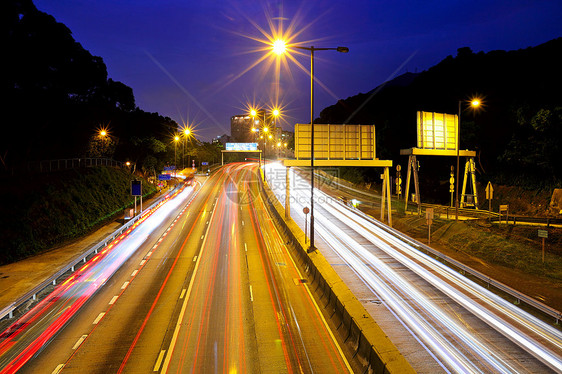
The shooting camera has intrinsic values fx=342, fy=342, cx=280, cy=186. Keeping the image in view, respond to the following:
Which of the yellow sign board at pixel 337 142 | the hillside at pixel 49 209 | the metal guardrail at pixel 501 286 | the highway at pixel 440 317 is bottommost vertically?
the highway at pixel 440 317

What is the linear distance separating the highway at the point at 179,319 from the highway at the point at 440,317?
258 cm

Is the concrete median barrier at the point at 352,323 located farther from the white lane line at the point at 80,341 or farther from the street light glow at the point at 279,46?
the street light glow at the point at 279,46

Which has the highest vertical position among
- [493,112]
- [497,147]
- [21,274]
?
[493,112]

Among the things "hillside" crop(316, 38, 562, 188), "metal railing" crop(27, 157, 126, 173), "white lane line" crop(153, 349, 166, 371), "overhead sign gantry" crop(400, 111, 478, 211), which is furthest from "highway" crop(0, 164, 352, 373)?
"hillside" crop(316, 38, 562, 188)

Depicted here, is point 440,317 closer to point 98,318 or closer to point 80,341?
point 80,341

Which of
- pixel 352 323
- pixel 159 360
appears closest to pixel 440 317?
pixel 352 323

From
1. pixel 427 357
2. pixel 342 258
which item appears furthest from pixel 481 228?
pixel 427 357

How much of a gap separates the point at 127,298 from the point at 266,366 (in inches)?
344

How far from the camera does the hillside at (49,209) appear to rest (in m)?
24.0

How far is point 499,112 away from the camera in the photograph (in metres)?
50.2

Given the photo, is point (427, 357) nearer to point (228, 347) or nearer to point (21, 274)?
point (228, 347)

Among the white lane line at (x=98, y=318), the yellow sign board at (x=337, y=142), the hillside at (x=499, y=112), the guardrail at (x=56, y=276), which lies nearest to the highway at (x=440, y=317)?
the white lane line at (x=98, y=318)

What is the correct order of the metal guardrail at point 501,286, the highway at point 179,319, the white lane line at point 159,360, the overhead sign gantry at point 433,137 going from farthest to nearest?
1. the overhead sign gantry at point 433,137
2. the metal guardrail at point 501,286
3. the highway at point 179,319
4. the white lane line at point 159,360

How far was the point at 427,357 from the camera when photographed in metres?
10.1
